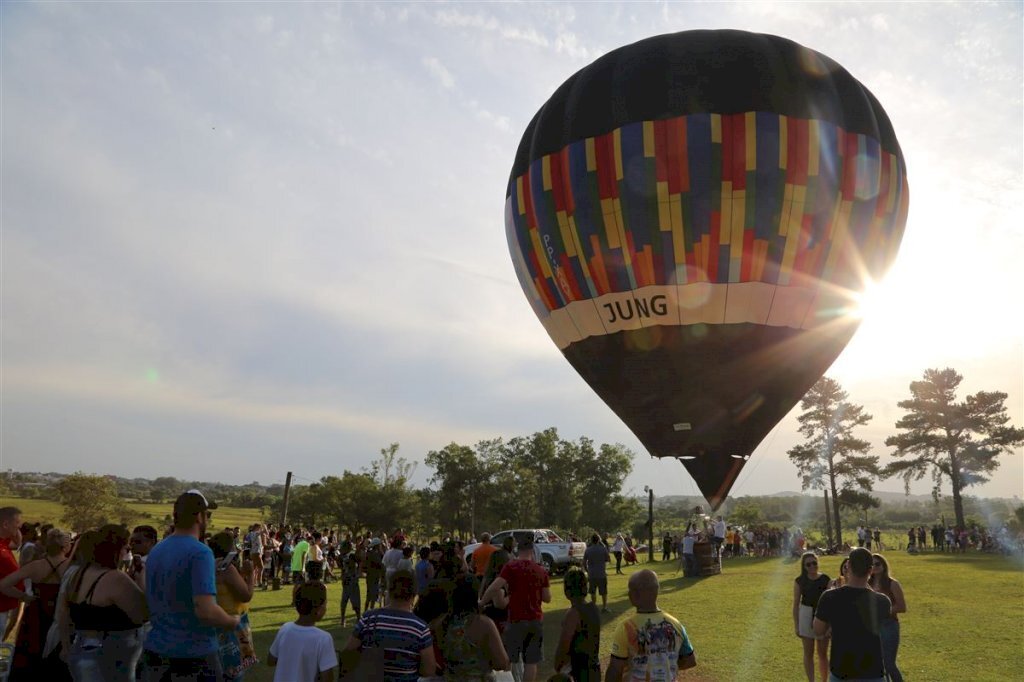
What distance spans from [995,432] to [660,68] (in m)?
48.1

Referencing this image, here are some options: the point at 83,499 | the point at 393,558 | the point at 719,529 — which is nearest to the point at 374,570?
the point at 393,558

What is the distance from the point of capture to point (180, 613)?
12.9 feet

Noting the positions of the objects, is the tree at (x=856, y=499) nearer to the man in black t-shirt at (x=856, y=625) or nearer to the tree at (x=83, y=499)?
the man in black t-shirt at (x=856, y=625)

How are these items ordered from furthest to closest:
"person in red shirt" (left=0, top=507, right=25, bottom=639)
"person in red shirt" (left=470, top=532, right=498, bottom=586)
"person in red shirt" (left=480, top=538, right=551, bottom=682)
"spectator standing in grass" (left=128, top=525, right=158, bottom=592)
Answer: "person in red shirt" (left=470, top=532, right=498, bottom=586) → "spectator standing in grass" (left=128, top=525, right=158, bottom=592) → "person in red shirt" (left=480, top=538, right=551, bottom=682) → "person in red shirt" (left=0, top=507, right=25, bottom=639)

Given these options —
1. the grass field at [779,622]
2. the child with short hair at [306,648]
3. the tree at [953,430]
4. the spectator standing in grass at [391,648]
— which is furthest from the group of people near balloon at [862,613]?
the tree at [953,430]

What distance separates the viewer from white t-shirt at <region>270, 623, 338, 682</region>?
4055 millimetres

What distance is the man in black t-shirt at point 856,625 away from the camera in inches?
197

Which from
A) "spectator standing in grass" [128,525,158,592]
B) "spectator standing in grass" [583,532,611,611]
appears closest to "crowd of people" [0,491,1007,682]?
"spectator standing in grass" [128,525,158,592]

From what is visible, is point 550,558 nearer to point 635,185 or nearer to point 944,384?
point 635,185

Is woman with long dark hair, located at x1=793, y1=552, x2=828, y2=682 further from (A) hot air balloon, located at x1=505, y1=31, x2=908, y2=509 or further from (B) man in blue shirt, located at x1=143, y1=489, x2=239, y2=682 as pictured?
(A) hot air balloon, located at x1=505, y1=31, x2=908, y2=509

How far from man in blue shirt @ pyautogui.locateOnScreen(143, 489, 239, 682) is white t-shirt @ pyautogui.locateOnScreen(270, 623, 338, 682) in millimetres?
347

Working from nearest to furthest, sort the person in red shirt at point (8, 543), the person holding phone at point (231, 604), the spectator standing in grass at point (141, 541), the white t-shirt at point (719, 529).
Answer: the person holding phone at point (231, 604) → the person in red shirt at point (8, 543) → the spectator standing in grass at point (141, 541) → the white t-shirt at point (719, 529)

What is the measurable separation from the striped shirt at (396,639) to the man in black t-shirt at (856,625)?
2920 millimetres

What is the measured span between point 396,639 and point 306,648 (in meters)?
0.56
